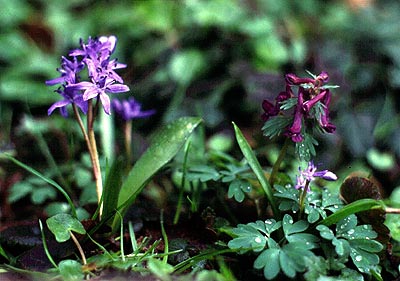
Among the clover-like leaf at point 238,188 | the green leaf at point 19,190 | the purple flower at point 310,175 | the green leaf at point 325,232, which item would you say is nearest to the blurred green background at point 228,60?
the green leaf at point 19,190

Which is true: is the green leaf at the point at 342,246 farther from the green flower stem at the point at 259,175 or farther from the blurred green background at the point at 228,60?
the blurred green background at the point at 228,60

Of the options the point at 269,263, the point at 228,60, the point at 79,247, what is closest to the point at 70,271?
the point at 79,247

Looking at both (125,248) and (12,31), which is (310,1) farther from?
(125,248)

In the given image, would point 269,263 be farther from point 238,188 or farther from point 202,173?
point 202,173

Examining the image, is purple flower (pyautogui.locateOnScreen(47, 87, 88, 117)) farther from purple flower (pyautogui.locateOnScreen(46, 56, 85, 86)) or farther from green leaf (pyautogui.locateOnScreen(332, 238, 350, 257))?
green leaf (pyautogui.locateOnScreen(332, 238, 350, 257))

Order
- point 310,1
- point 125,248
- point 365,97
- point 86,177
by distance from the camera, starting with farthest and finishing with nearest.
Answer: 1. point 310,1
2. point 365,97
3. point 86,177
4. point 125,248

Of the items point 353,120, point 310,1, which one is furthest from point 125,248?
point 310,1
